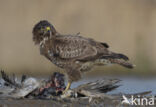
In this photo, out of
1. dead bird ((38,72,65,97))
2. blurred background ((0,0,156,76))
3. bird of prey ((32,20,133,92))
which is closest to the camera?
dead bird ((38,72,65,97))

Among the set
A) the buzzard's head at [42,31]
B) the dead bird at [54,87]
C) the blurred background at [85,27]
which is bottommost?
the dead bird at [54,87]

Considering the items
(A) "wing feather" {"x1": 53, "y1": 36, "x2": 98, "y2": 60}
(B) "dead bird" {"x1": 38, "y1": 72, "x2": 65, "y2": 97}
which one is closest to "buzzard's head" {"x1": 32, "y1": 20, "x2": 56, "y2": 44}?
(A) "wing feather" {"x1": 53, "y1": 36, "x2": 98, "y2": 60}

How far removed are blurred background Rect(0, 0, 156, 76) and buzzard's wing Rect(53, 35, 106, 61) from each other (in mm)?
5798

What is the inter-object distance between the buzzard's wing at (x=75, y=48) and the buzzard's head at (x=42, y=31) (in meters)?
0.19

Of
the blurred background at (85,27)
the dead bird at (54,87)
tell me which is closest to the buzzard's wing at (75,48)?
the dead bird at (54,87)

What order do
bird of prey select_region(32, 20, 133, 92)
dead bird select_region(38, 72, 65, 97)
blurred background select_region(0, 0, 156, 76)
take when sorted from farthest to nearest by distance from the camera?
blurred background select_region(0, 0, 156, 76) < bird of prey select_region(32, 20, 133, 92) < dead bird select_region(38, 72, 65, 97)

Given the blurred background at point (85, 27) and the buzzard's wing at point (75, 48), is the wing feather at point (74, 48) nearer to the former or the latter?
the buzzard's wing at point (75, 48)

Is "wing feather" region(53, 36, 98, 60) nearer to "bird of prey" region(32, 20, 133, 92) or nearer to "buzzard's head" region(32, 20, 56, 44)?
"bird of prey" region(32, 20, 133, 92)

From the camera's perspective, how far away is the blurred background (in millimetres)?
20766

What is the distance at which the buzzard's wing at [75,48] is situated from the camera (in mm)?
14188

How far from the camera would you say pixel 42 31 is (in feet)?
46.7

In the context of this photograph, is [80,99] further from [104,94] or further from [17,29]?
[17,29]

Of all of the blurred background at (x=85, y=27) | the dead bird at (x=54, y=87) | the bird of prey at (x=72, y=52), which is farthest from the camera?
the blurred background at (x=85, y=27)

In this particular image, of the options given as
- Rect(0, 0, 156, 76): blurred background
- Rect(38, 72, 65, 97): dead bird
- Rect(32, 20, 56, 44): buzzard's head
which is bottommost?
Rect(38, 72, 65, 97): dead bird
